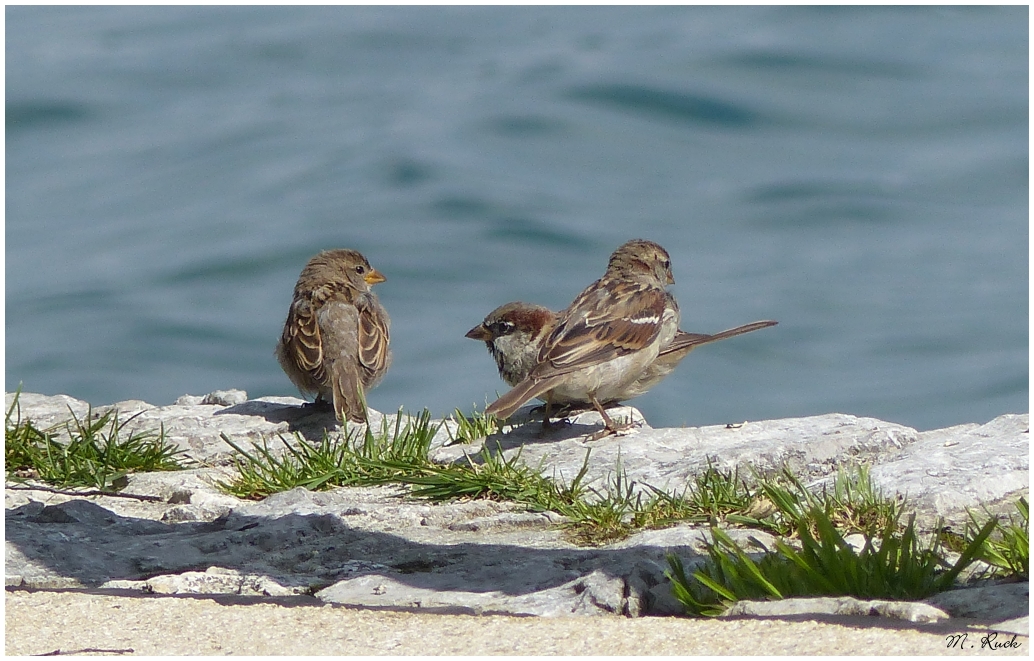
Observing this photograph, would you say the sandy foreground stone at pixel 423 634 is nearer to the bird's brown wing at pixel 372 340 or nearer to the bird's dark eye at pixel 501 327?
the bird's dark eye at pixel 501 327

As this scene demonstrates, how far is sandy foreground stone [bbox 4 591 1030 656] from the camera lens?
13.1 ft

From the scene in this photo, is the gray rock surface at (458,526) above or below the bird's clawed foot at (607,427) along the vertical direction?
below

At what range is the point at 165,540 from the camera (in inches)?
225

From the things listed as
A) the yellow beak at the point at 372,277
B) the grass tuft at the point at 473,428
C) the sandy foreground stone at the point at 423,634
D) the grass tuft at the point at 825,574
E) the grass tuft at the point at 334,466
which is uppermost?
the yellow beak at the point at 372,277

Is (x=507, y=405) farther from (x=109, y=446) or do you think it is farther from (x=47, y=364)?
(x=47, y=364)

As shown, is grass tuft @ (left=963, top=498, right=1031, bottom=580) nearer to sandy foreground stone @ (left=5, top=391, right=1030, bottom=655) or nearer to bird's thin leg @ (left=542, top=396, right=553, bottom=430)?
sandy foreground stone @ (left=5, top=391, right=1030, bottom=655)

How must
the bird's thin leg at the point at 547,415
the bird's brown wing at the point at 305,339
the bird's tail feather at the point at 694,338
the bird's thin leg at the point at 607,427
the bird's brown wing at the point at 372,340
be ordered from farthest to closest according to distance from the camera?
the bird's brown wing at the point at 372,340 < the bird's brown wing at the point at 305,339 < the bird's tail feather at the point at 694,338 < the bird's thin leg at the point at 547,415 < the bird's thin leg at the point at 607,427

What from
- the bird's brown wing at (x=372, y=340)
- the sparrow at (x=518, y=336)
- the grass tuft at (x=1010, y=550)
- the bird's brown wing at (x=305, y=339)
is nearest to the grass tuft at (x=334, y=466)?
the sparrow at (x=518, y=336)

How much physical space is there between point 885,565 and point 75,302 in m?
25.9

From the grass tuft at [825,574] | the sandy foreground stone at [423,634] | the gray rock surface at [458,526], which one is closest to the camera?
the sandy foreground stone at [423,634]

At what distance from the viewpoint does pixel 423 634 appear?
4.27 meters

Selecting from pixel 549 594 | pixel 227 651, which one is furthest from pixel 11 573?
pixel 549 594

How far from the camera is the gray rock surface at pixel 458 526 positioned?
493 centimetres

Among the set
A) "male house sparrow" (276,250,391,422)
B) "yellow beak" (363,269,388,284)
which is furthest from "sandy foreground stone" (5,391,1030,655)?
"yellow beak" (363,269,388,284)
